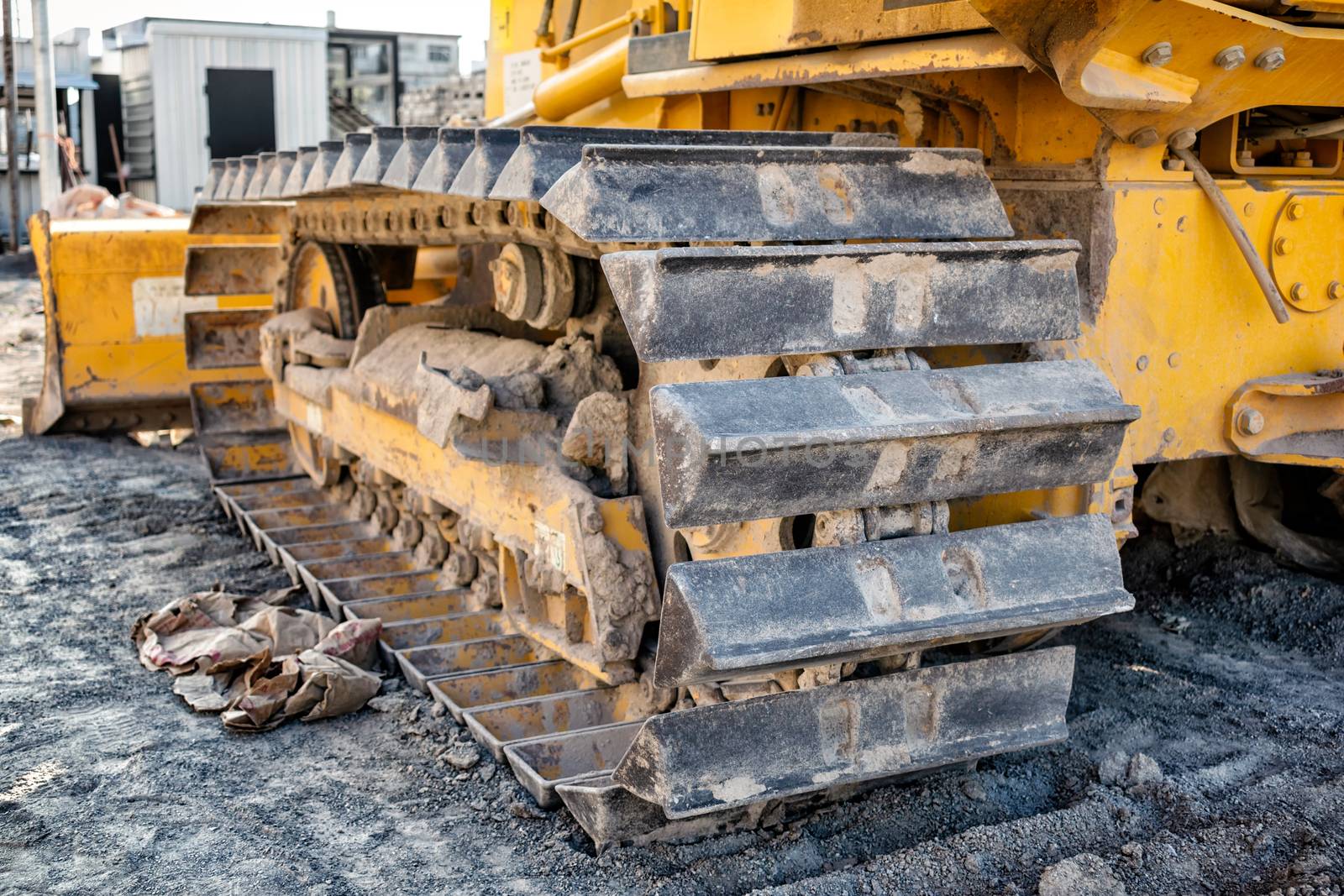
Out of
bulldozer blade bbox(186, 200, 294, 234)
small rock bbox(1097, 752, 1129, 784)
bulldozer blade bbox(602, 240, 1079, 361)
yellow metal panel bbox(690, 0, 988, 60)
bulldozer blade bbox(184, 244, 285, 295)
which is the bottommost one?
small rock bbox(1097, 752, 1129, 784)

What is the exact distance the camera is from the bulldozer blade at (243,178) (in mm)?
5199

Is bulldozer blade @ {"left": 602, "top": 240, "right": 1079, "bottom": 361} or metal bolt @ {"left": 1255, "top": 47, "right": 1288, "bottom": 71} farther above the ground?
metal bolt @ {"left": 1255, "top": 47, "right": 1288, "bottom": 71}

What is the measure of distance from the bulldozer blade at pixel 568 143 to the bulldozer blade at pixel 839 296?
0.38 metres

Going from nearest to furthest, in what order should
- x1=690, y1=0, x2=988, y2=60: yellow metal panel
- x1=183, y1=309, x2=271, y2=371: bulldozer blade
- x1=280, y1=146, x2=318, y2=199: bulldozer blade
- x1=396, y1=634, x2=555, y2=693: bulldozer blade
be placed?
x1=690, y1=0, x2=988, y2=60: yellow metal panel < x1=396, y1=634, x2=555, y2=693: bulldozer blade < x1=280, y1=146, x2=318, y2=199: bulldozer blade < x1=183, y1=309, x2=271, y2=371: bulldozer blade

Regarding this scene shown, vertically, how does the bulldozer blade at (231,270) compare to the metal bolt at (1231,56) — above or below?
below

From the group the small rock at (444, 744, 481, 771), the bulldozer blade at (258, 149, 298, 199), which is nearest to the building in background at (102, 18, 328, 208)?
the bulldozer blade at (258, 149, 298, 199)

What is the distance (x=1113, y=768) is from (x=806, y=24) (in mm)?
1753

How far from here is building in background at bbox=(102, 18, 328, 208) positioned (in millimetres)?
19016

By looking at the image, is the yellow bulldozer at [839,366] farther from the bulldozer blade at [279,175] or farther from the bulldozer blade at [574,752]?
the bulldozer blade at [279,175]

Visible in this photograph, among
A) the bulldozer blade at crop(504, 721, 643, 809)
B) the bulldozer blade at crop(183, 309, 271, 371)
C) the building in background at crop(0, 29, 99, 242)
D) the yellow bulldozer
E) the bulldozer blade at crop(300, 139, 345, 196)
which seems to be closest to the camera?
the yellow bulldozer

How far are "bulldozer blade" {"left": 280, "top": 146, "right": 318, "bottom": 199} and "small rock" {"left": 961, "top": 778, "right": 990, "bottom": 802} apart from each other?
2.64m

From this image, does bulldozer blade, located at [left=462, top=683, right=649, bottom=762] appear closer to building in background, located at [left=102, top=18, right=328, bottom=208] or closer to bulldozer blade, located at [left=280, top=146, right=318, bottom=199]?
bulldozer blade, located at [left=280, top=146, right=318, bottom=199]

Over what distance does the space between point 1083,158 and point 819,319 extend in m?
0.88

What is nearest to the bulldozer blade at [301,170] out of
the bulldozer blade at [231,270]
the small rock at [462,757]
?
the bulldozer blade at [231,270]
